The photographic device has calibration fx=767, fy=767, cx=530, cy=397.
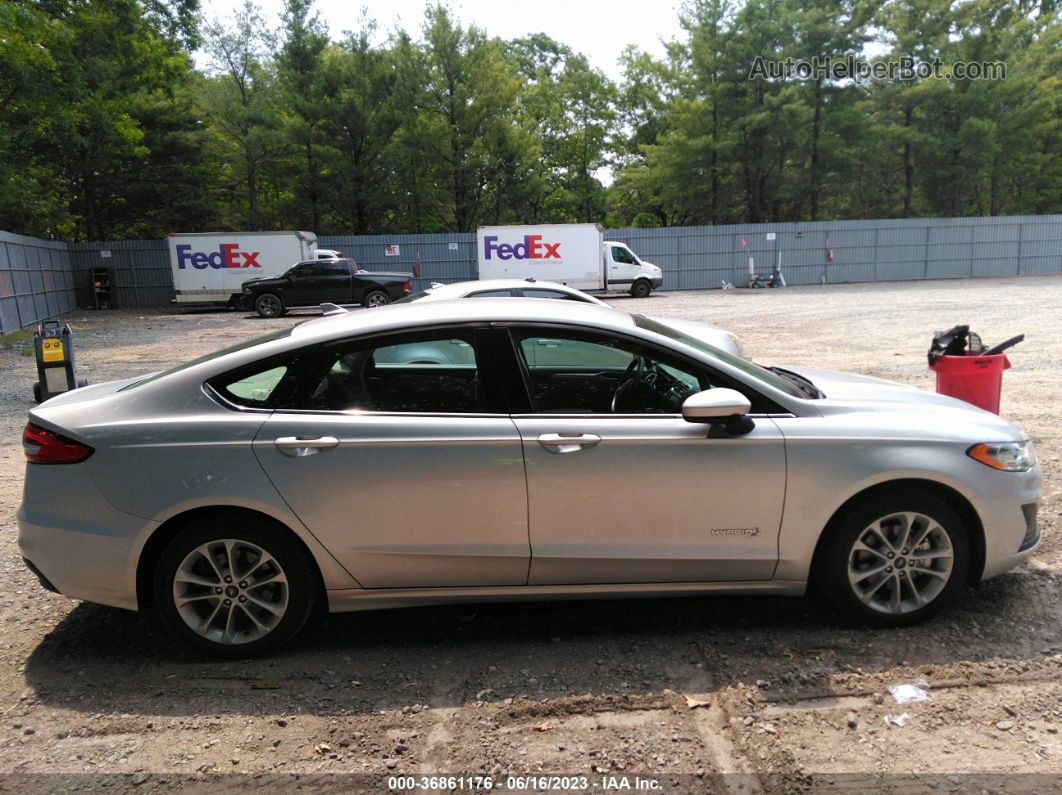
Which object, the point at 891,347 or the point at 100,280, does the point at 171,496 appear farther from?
the point at 100,280

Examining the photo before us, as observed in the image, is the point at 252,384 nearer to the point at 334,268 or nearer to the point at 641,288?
the point at 334,268

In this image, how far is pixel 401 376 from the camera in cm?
348

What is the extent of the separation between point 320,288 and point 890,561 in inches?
851

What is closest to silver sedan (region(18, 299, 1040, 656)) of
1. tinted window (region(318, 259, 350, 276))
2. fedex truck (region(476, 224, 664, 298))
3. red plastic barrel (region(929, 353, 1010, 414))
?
red plastic barrel (region(929, 353, 1010, 414))

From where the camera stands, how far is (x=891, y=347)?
510 inches

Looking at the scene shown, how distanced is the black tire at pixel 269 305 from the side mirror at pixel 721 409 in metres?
21.8

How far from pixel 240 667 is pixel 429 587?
89 centimetres

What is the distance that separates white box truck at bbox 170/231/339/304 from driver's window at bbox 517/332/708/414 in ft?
82.1

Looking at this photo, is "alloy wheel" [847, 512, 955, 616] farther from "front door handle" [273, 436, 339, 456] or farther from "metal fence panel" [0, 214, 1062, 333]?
"metal fence panel" [0, 214, 1062, 333]

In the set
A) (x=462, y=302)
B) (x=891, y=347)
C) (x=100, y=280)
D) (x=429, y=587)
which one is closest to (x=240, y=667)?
(x=429, y=587)

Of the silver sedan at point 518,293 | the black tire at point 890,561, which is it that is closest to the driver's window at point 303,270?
the silver sedan at point 518,293

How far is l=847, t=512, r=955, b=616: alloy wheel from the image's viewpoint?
3402mm

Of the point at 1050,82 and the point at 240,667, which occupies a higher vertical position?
the point at 1050,82

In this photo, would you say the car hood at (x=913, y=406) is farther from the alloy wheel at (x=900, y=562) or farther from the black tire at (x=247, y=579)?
the black tire at (x=247, y=579)
